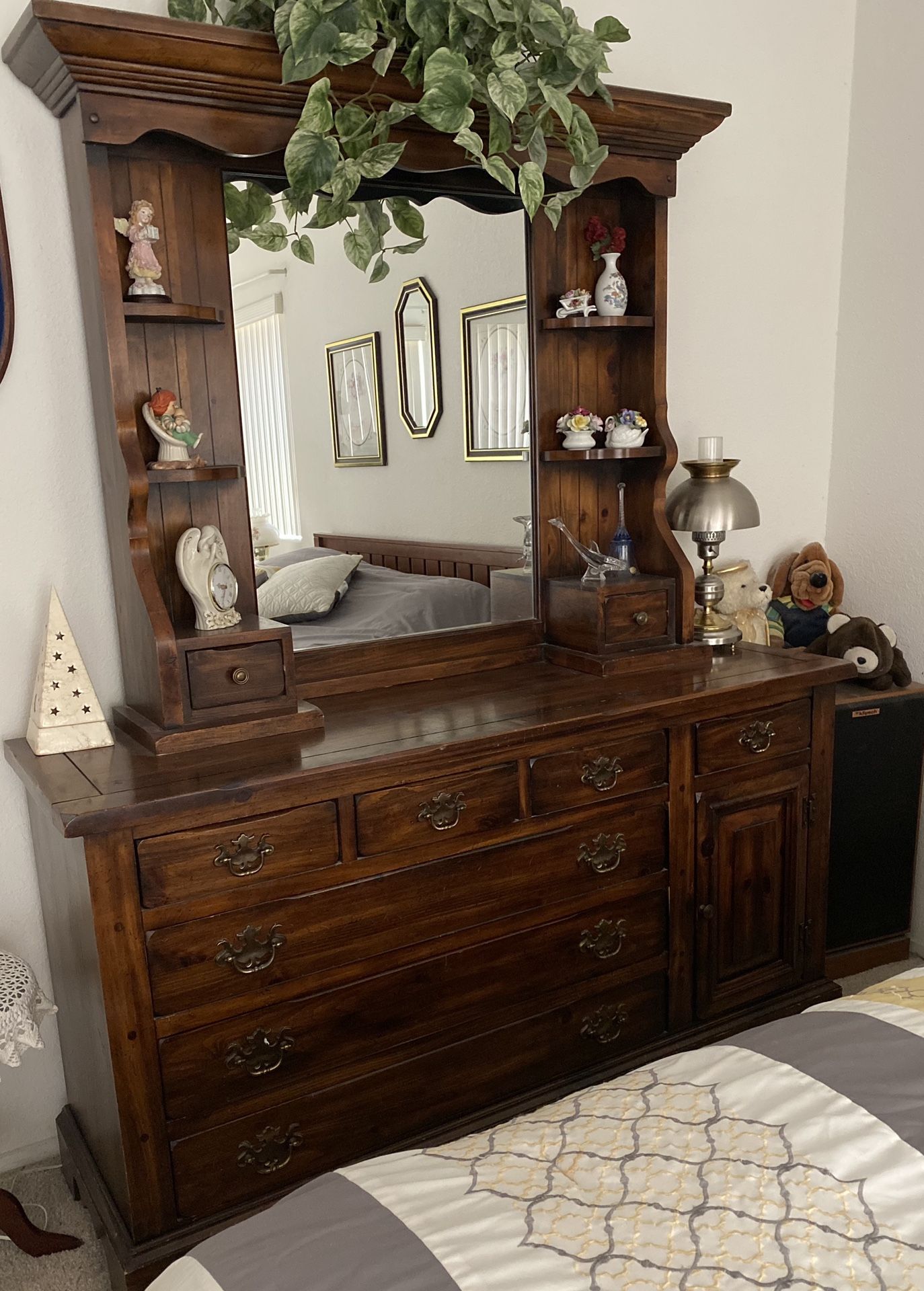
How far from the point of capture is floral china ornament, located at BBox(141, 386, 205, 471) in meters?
1.79

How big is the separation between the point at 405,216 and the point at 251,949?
141 cm

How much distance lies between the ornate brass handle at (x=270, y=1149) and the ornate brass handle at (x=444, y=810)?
556 millimetres

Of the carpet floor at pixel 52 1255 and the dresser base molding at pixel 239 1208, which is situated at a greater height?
the dresser base molding at pixel 239 1208

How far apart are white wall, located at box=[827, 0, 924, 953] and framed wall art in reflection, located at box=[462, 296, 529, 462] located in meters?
1.12

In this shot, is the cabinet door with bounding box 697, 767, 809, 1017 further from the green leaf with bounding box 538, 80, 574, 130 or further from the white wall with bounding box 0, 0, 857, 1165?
the green leaf with bounding box 538, 80, 574, 130

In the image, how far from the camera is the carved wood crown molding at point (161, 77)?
1566mm

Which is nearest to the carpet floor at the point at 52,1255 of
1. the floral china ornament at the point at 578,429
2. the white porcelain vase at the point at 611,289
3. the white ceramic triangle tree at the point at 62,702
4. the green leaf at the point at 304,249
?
the white ceramic triangle tree at the point at 62,702

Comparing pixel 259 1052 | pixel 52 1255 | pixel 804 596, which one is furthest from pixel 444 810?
pixel 804 596

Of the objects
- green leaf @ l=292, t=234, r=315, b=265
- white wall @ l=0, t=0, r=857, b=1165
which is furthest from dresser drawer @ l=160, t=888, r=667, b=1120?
green leaf @ l=292, t=234, r=315, b=265

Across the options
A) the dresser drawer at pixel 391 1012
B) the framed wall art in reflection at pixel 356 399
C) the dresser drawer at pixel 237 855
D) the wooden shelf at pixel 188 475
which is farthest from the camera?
the framed wall art in reflection at pixel 356 399

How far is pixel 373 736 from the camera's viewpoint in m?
1.81

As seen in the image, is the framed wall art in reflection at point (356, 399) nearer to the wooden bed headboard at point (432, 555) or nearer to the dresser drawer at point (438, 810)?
the wooden bed headboard at point (432, 555)

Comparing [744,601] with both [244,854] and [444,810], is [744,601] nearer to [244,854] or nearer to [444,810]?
[444,810]

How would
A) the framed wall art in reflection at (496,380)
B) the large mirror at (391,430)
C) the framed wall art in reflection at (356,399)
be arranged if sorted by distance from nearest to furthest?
the large mirror at (391,430)
the framed wall art in reflection at (356,399)
the framed wall art in reflection at (496,380)
